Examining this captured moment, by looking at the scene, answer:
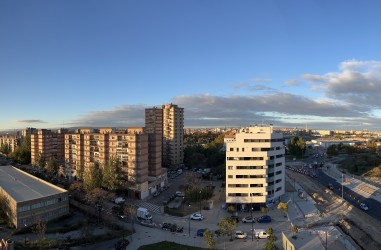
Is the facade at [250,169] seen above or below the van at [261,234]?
above

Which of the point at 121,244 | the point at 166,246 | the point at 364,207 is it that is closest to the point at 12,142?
the point at 121,244

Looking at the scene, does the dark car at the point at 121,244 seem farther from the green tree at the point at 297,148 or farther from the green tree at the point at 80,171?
the green tree at the point at 297,148

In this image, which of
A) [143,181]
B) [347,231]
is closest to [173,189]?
[143,181]

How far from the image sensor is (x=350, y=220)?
102 ft

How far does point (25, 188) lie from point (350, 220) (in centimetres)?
3810

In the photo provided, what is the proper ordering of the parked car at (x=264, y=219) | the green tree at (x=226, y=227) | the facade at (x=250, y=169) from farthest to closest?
the facade at (x=250, y=169)
the parked car at (x=264, y=219)
the green tree at (x=226, y=227)

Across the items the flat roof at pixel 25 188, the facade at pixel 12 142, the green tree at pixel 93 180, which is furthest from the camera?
the facade at pixel 12 142

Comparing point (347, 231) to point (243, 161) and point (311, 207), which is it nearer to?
point (311, 207)

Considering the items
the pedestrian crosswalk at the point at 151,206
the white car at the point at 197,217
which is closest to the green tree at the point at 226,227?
the white car at the point at 197,217

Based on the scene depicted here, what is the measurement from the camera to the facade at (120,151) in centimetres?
4047

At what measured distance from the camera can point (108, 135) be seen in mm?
45281

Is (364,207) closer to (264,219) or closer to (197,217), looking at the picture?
(264,219)

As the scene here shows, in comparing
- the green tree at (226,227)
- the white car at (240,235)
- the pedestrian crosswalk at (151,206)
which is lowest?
the pedestrian crosswalk at (151,206)

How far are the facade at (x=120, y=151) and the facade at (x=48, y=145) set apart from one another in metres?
11.9
